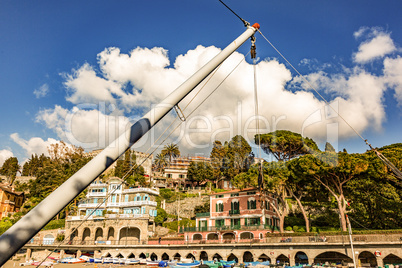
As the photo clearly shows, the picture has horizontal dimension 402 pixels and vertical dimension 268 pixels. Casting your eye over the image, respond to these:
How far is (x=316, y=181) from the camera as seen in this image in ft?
150

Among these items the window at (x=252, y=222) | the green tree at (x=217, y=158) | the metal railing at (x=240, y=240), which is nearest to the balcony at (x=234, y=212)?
the window at (x=252, y=222)

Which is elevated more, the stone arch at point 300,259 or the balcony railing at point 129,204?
the balcony railing at point 129,204

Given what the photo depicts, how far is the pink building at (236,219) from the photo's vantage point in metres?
44.8

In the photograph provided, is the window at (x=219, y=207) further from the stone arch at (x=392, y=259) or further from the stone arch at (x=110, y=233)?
the stone arch at (x=392, y=259)

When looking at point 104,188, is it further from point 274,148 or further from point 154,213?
point 274,148

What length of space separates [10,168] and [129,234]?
64537 mm

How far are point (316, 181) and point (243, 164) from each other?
37.3 metres

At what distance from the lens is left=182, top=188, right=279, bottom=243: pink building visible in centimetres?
4484

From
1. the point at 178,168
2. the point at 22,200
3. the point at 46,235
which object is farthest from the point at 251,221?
the point at 22,200

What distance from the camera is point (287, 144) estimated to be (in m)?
69.1

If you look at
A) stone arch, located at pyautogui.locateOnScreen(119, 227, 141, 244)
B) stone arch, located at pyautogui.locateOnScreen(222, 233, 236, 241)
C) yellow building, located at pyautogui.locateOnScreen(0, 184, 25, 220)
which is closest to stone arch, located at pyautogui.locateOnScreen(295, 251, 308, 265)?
stone arch, located at pyautogui.locateOnScreen(222, 233, 236, 241)

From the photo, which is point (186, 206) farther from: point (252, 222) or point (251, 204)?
point (252, 222)

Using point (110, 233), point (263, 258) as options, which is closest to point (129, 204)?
point (110, 233)

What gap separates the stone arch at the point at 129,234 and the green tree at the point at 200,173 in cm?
3122
